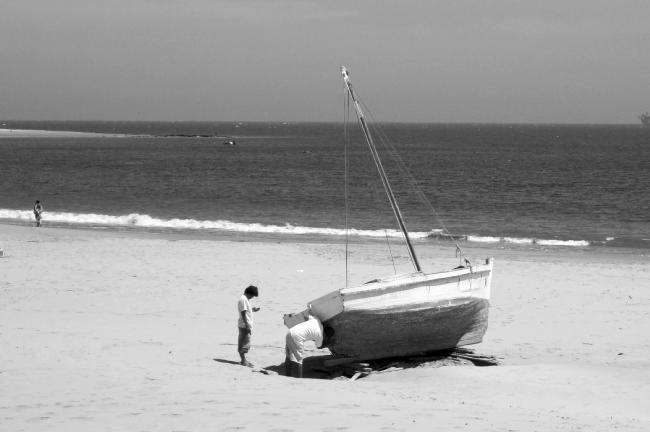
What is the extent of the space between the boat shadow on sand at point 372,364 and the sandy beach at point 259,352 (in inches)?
12.1

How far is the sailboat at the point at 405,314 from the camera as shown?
12222 millimetres

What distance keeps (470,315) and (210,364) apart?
406 centimetres

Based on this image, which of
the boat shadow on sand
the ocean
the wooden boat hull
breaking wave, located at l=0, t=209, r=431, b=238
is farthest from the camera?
the ocean

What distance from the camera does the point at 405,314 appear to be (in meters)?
12.5

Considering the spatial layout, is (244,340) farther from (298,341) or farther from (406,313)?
(406,313)

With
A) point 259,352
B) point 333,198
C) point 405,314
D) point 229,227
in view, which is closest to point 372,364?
point 405,314

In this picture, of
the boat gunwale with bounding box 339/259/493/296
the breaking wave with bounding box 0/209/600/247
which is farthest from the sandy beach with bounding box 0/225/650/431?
the breaking wave with bounding box 0/209/600/247

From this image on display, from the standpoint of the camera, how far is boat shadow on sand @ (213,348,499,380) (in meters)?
12.5

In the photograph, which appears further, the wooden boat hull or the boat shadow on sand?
the boat shadow on sand

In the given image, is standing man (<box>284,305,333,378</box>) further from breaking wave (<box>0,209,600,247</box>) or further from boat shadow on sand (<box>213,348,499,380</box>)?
breaking wave (<box>0,209,600,247</box>)

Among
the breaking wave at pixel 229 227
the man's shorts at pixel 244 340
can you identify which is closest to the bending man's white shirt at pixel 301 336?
the man's shorts at pixel 244 340

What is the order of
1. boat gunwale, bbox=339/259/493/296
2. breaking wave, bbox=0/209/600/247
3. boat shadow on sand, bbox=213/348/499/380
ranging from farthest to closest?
breaking wave, bbox=0/209/600/247
boat shadow on sand, bbox=213/348/499/380
boat gunwale, bbox=339/259/493/296

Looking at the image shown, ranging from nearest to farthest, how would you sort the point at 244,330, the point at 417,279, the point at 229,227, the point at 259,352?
the point at 244,330 → the point at 417,279 → the point at 259,352 → the point at 229,227

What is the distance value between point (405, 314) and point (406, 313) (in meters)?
0.02
